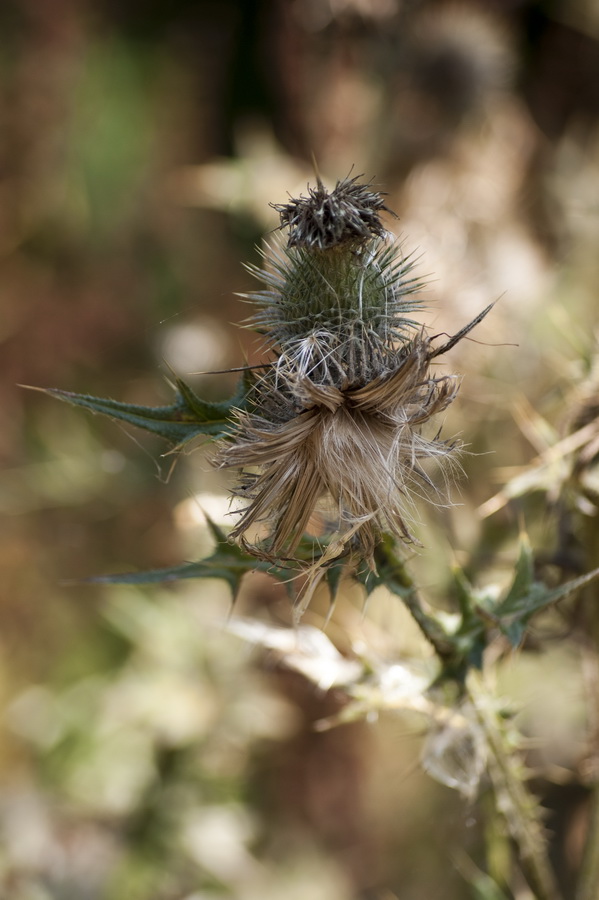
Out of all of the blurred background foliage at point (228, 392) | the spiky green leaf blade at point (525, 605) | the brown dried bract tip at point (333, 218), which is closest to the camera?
the brown dried bract tip at point (333, 218)

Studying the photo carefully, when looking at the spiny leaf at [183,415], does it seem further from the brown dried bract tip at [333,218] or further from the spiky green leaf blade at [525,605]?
the spiky green leaf blade at [525,605]

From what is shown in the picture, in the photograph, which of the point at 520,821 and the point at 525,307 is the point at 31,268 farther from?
the point at 520,821

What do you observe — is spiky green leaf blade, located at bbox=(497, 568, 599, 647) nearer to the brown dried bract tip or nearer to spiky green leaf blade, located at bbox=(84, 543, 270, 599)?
spiky green leaf blade, located at bbox=(84, 543, 270, 599)

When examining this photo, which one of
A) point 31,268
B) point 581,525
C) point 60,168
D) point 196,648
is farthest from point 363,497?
point 60,168

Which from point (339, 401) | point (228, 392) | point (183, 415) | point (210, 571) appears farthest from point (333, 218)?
point (228, 392)

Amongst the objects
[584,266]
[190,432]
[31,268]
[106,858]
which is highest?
[31,268]

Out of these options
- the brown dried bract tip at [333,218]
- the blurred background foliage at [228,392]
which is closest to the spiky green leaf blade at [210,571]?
the blurred background foliage at [228,392]

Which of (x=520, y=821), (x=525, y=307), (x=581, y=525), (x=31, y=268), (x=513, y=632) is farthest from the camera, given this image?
(x=31, y=268)

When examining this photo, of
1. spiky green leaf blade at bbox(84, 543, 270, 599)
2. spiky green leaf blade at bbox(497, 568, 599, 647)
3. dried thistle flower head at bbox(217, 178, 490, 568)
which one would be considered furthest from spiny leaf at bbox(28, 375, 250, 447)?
spiky green leaf blade at bbox(497, 568, 599, 647)
